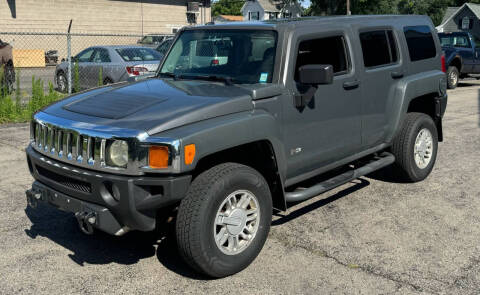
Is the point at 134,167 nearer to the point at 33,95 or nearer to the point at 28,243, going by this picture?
the point at 28,243

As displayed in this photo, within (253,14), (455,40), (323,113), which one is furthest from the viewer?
(253,14)

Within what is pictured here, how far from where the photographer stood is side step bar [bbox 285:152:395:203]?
4.45m

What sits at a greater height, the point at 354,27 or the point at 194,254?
the point at 354,27

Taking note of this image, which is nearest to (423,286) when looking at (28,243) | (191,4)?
(28,243)

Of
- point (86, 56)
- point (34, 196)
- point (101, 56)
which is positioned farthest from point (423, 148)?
point (86, 56)

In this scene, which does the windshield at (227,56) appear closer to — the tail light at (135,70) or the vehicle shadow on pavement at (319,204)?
the vehicle shadow on pavement at (319,204)

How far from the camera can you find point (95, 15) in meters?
34.2

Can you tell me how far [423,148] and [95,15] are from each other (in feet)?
103

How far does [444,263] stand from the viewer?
4148 millimetres

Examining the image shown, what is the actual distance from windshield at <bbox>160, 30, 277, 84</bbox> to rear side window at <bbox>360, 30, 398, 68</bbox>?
1209mm

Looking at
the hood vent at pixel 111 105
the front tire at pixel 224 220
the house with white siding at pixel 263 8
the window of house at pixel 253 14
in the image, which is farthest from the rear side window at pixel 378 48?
the window of house at pixel 253 14

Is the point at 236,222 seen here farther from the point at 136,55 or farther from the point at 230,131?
the point at 136,55

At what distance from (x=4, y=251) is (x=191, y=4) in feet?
118

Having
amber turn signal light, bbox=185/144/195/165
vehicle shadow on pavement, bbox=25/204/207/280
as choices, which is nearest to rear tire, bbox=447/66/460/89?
vehicle shadow on pavement, bbox=25/204/207/280
